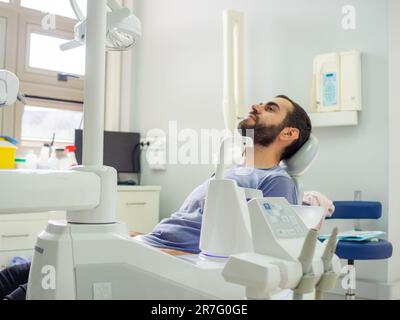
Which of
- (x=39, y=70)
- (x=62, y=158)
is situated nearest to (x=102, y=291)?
(x=62, y=158)

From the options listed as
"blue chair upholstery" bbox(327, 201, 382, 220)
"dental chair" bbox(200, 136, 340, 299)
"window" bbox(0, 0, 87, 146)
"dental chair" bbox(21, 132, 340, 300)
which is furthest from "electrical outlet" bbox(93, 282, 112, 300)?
"window" bbox(0, 0, 87, 146)

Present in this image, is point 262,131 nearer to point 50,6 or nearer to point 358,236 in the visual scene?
point 358,236

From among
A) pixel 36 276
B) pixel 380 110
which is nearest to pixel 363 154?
pixel 380 110

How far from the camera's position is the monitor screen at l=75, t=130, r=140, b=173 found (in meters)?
3.52

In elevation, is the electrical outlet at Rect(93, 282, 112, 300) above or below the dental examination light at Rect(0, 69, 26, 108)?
below

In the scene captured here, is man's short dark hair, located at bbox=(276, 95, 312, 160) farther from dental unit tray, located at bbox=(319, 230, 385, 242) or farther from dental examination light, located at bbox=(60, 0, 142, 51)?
dental examination light, located at bbox=(60, 0, 142, 51)

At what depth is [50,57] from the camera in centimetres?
352

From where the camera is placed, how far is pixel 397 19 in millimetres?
2436

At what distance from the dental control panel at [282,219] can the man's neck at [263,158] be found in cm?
90

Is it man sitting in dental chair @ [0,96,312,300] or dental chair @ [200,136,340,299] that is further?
man sitting in dental chair @ [0,96,312,300]

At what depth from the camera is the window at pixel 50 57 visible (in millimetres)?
3424

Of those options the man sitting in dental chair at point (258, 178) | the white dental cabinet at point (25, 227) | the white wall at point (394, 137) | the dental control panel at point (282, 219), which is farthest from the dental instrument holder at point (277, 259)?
the white dental cabinet at point (25, 227)

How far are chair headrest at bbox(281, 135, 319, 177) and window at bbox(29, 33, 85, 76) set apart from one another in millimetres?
2123

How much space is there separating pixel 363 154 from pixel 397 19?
0.74m
